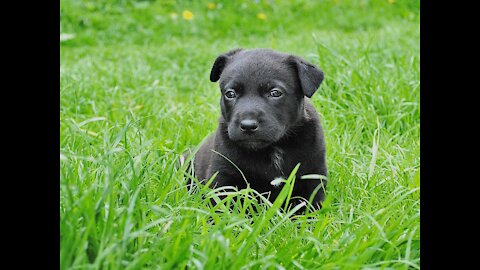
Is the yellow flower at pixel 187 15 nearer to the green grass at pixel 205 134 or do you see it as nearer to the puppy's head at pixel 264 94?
the green grass at pixel 205 134

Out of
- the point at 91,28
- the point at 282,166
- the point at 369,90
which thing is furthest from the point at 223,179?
the point at 91,28

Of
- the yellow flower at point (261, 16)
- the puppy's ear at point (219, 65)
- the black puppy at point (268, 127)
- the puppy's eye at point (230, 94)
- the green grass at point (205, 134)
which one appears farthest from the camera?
the yellow flower at point (261, 16)

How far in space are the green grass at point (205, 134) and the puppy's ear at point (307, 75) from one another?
0.56 m

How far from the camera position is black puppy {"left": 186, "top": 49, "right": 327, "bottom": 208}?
11.3 feet

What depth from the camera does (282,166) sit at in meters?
3.59

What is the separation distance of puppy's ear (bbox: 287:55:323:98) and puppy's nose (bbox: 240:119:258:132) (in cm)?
39

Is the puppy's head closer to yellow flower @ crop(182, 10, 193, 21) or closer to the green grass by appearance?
the green grass

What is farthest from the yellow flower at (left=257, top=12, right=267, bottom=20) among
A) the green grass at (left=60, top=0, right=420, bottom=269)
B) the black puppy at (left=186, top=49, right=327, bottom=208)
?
the black puppy at (left=186, top=49, right=327, bottom=208)

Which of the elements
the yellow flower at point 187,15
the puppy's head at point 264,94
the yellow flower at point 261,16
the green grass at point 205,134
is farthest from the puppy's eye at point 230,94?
the yellow flower at point 261,16

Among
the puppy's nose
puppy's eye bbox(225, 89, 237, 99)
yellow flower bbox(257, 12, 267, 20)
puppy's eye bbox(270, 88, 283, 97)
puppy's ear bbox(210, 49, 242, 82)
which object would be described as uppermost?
puppy's ear bbox(210, 49, 242, 82)

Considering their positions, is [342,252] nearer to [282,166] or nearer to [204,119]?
[282,166]

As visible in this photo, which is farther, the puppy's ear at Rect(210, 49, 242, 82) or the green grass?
the puppy's ear at Rect(210, 49, 242, 82)

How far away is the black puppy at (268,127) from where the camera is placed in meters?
3.43

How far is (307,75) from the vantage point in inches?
141
